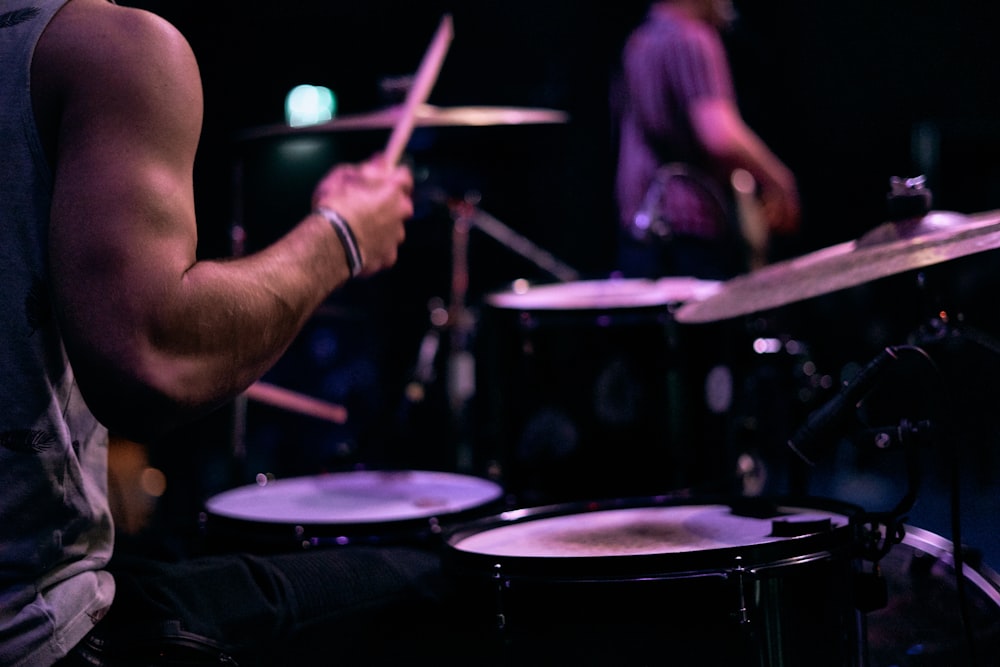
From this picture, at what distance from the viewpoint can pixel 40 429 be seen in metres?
1.06

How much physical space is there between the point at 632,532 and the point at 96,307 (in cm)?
74

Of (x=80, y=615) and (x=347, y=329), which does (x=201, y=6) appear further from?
(x=80, y=615)

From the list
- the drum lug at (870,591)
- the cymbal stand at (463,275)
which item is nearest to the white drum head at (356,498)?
the drum lug at (870,591)

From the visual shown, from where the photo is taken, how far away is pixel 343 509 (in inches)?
72.8

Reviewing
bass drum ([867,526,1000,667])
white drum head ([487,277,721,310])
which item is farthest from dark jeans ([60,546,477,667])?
white drum head ([487,277,721,310])

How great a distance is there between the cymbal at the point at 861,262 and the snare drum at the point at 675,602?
324 mm

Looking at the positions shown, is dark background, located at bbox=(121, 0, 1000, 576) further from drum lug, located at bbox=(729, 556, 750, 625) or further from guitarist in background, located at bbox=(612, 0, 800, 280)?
drum lug, located at bbox=(729, 556, 750, 625)

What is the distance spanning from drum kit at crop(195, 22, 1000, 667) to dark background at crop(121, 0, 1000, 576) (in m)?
0.19

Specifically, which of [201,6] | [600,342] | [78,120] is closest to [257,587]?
[78,120]

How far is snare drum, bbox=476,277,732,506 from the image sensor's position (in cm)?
226

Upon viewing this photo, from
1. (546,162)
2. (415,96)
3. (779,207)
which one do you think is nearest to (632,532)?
(415,96)

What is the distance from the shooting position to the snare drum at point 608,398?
226 centimetres

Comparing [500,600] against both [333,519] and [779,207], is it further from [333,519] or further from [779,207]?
[779,207]

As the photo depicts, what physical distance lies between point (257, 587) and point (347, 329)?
207 centimetres
